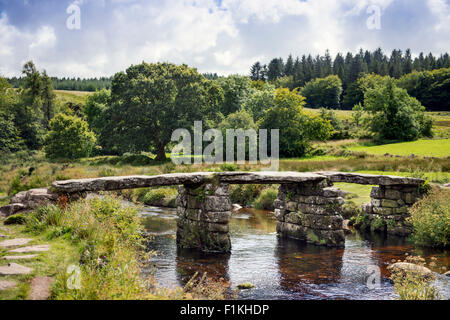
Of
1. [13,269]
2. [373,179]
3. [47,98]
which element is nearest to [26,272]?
[13,269]

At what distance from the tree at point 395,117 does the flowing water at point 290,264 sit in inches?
1328

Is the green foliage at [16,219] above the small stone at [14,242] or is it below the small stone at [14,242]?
above

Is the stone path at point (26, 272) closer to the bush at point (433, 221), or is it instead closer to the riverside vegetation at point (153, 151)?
the riverside vegetation at point (153, 151)

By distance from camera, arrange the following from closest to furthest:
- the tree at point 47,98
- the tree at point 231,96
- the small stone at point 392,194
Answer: the small stone at point 392,194
the tree at point 231,96
the tree at point 47,98

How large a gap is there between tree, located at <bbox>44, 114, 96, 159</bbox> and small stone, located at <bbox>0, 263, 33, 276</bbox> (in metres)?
40.5

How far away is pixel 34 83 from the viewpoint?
59969 mm

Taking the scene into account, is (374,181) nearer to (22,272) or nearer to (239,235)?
(239,235)

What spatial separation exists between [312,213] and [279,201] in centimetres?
178

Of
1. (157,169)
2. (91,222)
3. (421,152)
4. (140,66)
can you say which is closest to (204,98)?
(140,66)

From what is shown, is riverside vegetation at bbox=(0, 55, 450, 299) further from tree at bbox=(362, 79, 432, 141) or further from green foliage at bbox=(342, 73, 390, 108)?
green foliage at bbox=(342, 73, 390, 108)

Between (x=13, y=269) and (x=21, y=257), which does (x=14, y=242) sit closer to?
(x=21, y=257)

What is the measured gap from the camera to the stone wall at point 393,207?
17.4 m

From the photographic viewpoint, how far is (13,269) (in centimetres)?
639

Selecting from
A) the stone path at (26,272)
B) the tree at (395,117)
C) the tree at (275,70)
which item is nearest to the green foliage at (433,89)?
the tree at (395,117)
